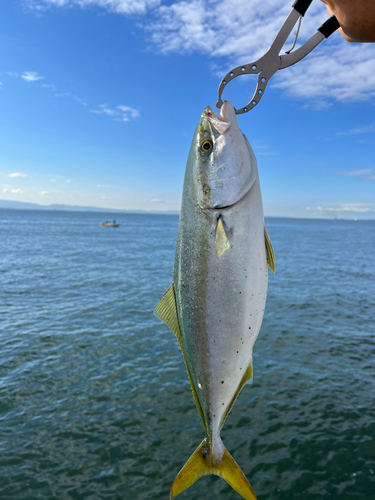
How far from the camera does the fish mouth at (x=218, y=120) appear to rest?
107 inches

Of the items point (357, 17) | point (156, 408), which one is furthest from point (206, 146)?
point (156, 408)

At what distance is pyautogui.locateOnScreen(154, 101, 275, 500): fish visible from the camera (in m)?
2.65

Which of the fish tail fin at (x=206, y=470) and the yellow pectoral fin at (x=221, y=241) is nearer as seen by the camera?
the yellow pectoral fin at (x=221, y=241)

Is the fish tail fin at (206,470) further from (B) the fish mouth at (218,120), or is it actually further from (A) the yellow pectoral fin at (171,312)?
(B) the fish mouth at (218,120)

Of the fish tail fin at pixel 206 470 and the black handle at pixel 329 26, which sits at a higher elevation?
the black handle at pixel 329 26

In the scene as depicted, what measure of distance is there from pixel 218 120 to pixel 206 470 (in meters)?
3.13

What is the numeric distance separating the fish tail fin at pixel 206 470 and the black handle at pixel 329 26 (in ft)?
13.1

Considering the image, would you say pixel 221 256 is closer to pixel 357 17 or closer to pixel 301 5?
pixel 357 17

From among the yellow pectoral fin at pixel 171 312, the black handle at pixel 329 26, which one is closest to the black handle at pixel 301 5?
the black handle at pixel 329 26

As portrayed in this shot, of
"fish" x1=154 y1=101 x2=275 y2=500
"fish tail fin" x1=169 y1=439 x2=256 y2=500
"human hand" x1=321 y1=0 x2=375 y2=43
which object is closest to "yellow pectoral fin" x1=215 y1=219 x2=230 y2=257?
"fish" x1=154 y1=101 x2=275 y2=500

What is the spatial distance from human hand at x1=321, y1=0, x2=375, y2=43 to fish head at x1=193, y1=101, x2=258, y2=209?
0.97 meters

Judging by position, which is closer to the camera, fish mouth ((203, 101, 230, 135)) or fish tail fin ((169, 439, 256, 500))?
fish mouth ((203, 101, 230, 135))

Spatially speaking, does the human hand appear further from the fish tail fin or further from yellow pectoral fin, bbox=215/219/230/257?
the fish tail fin

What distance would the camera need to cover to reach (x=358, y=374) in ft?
44.6
